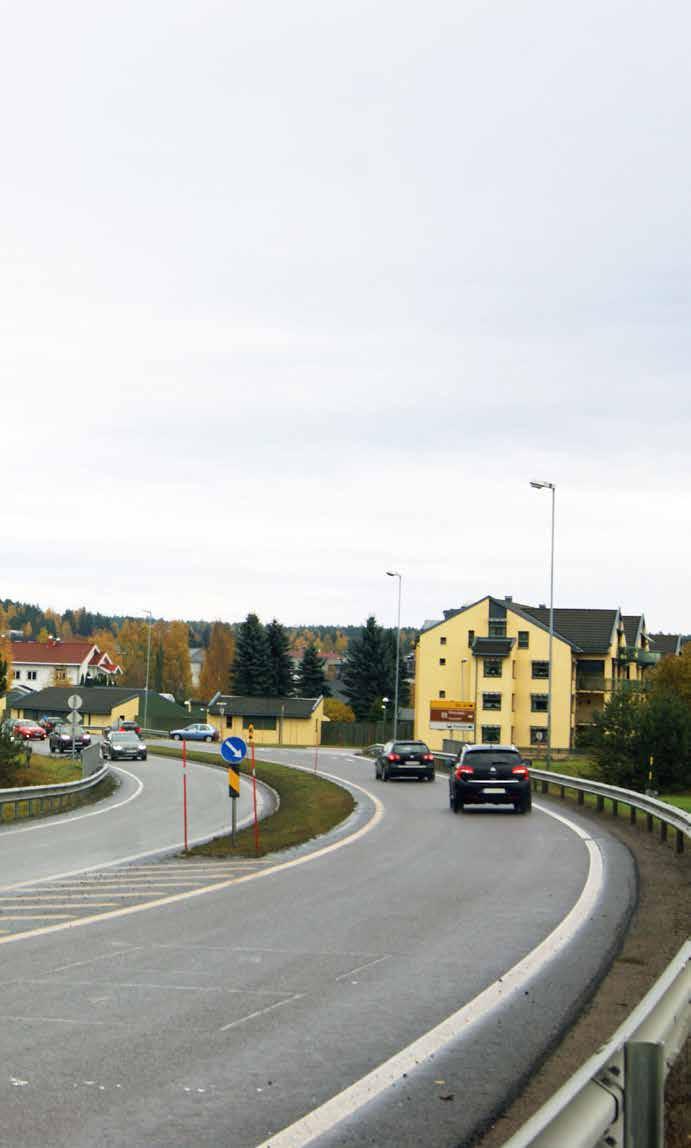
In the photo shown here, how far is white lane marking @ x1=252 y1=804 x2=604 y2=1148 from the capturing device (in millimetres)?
6086

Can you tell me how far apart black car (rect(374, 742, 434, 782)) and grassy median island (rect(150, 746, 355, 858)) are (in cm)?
235

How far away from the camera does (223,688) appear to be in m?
186

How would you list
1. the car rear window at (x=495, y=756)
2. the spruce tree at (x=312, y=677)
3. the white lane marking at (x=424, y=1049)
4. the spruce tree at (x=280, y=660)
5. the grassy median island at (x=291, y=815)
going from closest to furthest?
1. the white lane marking at (x=424, y=1049)
2. the grassy median island at (x=291, y=815)
3. the car rear window at (x=495, y=756)
4. the spruce tree at (x=280, y=660)
5. the spruce tree at (x=312, y=677)

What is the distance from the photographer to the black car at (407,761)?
1790 inches

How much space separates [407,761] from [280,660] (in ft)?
288

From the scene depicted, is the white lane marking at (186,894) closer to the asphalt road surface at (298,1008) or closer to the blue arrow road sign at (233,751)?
the asphalt road surface at (298,1008)

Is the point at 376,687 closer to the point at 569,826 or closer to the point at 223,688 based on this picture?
the point at 223,688

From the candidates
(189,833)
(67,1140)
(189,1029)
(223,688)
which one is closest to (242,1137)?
(67,1140)

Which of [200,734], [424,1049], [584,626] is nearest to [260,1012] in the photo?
[424,1049]

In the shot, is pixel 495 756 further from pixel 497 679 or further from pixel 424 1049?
pixel 497 679

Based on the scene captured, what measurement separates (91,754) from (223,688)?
142 meters

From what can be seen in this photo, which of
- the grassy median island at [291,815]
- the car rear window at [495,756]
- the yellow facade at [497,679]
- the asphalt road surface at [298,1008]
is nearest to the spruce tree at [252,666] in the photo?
the yellow facade at [497,679]

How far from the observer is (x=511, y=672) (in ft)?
317

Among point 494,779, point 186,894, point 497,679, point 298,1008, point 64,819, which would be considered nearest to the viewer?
point 298,1008
